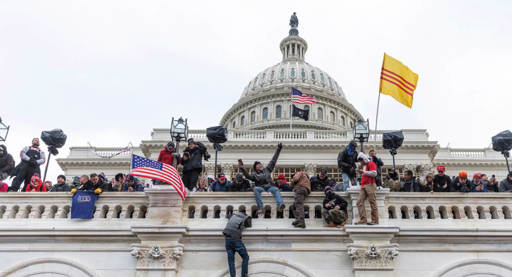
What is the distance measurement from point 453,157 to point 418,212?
1929 inches

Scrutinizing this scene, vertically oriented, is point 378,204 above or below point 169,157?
below

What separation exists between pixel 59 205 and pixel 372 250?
7973mm

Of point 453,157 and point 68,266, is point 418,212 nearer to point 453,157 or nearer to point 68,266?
point 68,266

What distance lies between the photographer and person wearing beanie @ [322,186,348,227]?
38.3ft

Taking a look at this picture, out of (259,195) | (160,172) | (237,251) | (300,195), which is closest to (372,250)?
(300,195)

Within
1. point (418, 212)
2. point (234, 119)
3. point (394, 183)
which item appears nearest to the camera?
point (418, 212)

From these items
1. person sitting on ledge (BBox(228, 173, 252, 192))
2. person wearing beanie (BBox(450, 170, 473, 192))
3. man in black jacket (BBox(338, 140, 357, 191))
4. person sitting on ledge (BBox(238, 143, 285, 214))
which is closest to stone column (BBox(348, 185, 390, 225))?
man in black jacket (BBox(338, 140, 357, 191))

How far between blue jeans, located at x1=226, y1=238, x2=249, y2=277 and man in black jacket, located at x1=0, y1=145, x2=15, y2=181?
7.73 m

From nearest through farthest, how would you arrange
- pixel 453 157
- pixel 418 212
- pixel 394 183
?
pixel 418 212, pixel 394 183, pixel 453 157

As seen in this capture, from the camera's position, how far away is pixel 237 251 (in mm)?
11094

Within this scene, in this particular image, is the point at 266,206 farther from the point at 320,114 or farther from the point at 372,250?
the point at 320,114

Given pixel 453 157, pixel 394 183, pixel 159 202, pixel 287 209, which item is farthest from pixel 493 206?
pixel 453 157

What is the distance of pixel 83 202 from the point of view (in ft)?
40.4

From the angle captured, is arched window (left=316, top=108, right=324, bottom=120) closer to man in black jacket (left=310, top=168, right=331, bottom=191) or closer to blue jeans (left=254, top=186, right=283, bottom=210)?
man in black jacket (left=310, top=168, right=331, bottom=191)
